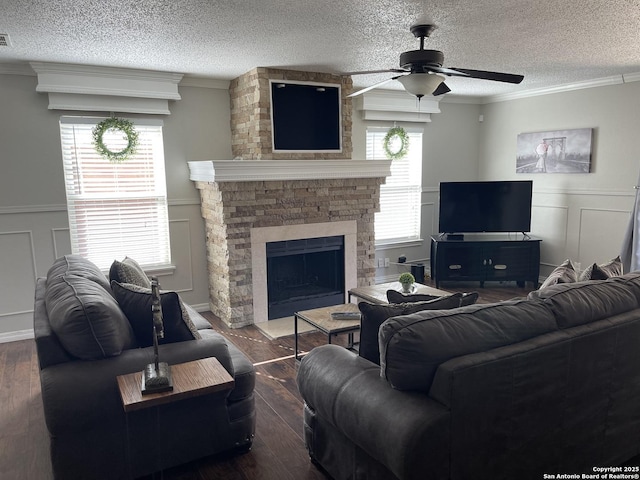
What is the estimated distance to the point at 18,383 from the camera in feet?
11.6

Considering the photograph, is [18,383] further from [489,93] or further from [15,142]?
[489,93]

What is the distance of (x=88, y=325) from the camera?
2160 mm

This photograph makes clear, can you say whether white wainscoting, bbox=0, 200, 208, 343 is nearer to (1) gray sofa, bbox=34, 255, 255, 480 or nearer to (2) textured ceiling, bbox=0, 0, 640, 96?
(2) textured ceiling, bbox=0, 0, 640, 96

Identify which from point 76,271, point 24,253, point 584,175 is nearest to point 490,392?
point 76,271

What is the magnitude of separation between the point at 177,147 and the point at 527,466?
4155mm

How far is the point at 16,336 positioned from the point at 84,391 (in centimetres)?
290

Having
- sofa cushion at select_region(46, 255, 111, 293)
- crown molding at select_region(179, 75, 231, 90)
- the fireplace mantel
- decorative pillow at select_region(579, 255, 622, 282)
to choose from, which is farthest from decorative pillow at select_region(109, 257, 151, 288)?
decorative pillow at select_region(579, 255, 622, 282)

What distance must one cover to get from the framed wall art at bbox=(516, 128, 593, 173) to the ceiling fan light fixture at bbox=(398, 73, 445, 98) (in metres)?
3.31

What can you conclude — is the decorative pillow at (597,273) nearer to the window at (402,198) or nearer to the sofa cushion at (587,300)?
the sofa cushion at (587,300)

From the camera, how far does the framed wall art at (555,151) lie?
549 cm

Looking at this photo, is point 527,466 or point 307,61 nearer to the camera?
point 527,466

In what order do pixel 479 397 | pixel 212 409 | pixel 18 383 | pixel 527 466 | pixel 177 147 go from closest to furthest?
pixel 479 397
pixel 527 466
pixel 212 409
pixel 18 383
pixel 177 147

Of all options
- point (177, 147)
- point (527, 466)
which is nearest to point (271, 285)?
point (177, 147)

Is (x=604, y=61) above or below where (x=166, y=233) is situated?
above
